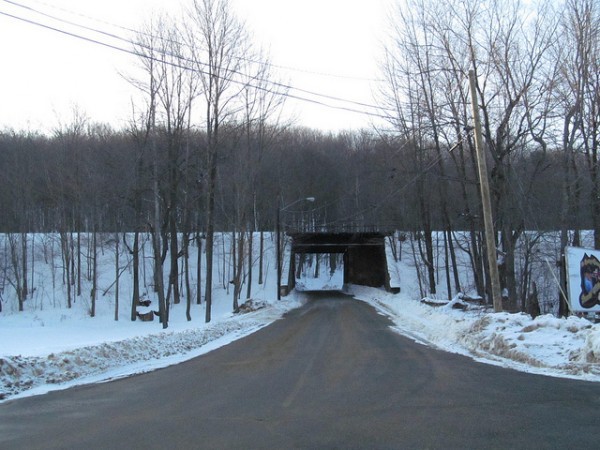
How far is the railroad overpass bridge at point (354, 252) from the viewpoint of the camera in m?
51.5

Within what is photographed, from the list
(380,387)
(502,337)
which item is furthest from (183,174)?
(380,387)

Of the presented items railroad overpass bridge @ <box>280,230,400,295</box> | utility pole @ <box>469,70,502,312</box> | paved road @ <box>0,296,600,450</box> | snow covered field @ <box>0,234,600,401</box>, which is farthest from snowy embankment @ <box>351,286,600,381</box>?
railroad overpass bridge @ <box>280,230,400,295</box>

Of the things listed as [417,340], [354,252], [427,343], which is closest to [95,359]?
[427,343]

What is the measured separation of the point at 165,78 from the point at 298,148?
45.0 metres

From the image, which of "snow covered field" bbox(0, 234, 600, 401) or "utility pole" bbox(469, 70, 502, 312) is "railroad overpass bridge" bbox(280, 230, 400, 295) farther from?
"snow covered field" bbox(0, 234, 600, 401)

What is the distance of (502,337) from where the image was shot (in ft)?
42.3

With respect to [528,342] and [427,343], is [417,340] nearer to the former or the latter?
[427,343]

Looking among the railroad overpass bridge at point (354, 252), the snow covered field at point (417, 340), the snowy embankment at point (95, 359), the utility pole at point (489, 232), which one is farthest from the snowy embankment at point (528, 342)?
the railroad overpass bridge at point (354, 252)

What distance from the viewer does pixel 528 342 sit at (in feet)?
39.3

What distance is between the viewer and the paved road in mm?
5863

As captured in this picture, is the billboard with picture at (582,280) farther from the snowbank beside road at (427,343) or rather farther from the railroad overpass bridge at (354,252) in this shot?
the railroad overpass bridge at (354,252)

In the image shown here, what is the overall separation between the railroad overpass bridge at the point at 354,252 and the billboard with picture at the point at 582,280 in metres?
26.5

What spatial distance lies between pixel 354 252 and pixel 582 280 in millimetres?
47114

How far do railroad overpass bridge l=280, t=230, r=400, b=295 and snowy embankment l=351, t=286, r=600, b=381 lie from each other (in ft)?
92.5
